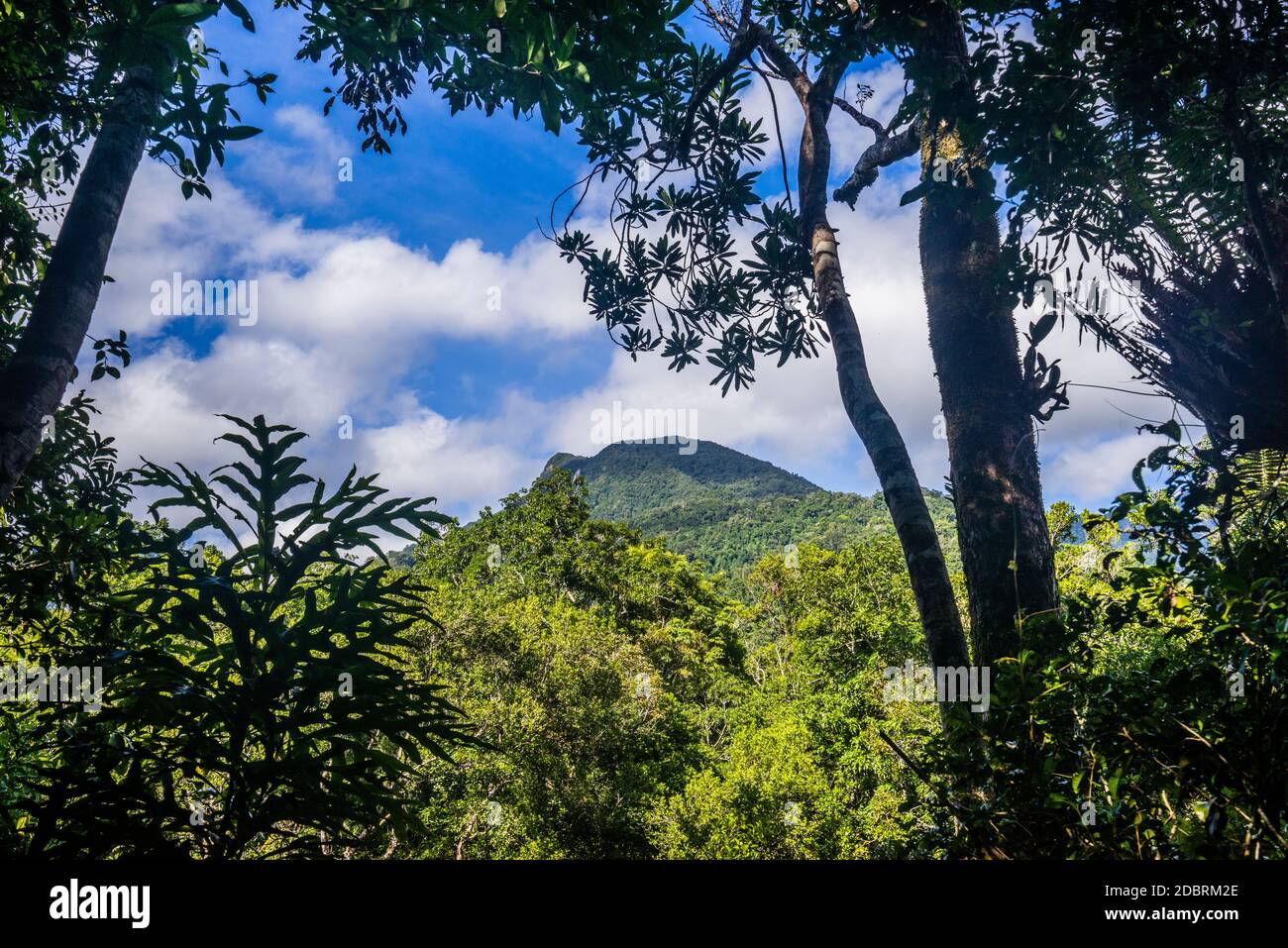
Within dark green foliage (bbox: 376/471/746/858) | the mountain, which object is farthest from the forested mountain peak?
dark green foliage (bbox: 376/471/746/858)

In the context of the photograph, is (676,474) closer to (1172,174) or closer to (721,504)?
(721,504)

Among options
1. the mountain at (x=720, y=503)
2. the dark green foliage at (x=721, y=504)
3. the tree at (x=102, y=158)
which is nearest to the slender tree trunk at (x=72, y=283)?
the tree at (x=102, y=158)

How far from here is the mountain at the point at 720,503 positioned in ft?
167

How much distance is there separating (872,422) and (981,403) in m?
0.47

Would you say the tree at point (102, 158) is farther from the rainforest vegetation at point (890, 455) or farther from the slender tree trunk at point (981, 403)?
the slender tree trunk at point (981, 403)

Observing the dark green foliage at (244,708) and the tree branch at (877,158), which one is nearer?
the dark green foliage at (244,708)

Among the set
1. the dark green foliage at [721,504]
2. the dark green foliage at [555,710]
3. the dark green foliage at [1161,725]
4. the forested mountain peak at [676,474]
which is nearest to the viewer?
the dark green foliage at [1161,725]

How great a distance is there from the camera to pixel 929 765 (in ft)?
6.65

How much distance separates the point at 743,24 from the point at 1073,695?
12.3 feet

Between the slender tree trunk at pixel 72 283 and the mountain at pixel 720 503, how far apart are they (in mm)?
23442

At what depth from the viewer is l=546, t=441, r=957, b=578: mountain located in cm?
5078

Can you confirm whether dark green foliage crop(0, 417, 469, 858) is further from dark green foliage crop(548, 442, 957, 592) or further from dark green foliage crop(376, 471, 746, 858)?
dark green foliage crop(548, 442, 957, 592)
